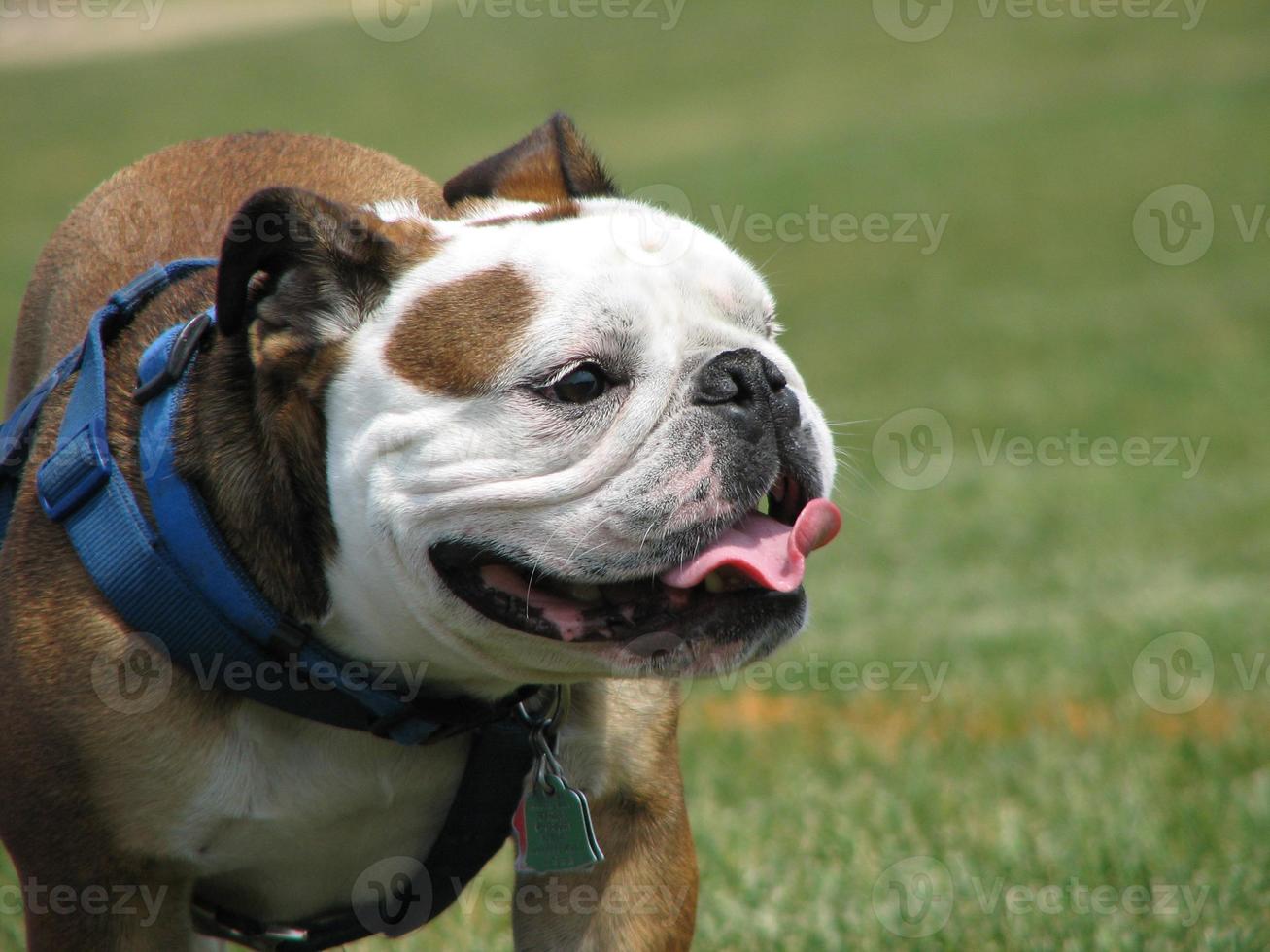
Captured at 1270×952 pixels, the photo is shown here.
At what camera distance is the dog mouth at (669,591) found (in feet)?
8.97

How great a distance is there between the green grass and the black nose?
0.70 metres

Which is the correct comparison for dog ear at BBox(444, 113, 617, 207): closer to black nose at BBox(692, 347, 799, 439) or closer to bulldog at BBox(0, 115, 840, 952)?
bulldog at BBox(0, 115, 840, 952)

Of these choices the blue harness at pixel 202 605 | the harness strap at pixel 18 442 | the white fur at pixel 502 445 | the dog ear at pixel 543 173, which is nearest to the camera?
the white fur at pixel 502 445

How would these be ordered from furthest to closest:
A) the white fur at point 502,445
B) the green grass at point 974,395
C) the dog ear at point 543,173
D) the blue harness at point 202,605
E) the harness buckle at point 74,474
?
the green grass at point 974,395, the dog ear at point 543,173, the harness buckle at point 74,474, the blue harness at point 202,605, the white fur at point 502,445

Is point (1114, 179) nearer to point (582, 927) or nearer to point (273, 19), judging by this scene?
point (582, 927)

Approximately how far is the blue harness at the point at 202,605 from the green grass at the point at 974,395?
706 mm

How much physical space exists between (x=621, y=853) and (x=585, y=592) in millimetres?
625

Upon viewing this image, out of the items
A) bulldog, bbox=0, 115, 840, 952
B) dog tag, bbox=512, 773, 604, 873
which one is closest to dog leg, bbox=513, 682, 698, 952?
bulldog, bbox=0, 115, 840, 952

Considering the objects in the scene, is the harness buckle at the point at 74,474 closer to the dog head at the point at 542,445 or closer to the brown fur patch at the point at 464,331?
the dog head at the point at 542,445

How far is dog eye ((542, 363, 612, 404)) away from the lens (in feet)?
8.87

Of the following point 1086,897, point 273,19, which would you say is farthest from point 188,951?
point 273,19

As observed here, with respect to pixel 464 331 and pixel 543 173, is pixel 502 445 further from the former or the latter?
pixel 543 173

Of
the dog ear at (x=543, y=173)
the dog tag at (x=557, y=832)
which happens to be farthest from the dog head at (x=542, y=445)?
the dog ear at (x=543, y=173)

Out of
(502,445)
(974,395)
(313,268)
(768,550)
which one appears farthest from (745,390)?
(974,395)
